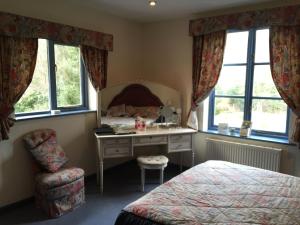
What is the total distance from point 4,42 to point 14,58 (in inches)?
6.9

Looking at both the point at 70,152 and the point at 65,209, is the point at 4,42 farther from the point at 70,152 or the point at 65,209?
the point at 65,209

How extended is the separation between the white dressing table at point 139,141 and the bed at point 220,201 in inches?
42.0

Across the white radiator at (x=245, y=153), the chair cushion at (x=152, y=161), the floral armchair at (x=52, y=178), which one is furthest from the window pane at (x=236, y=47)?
the floral armchair at (x=52, y=178)

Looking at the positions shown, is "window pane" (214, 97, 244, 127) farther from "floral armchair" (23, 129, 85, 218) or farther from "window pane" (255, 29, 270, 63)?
"floral armchair" (23, 129, 85, 218)

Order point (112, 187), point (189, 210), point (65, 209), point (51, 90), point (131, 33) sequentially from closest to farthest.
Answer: point (189, 210) → point (65, 209) → point (51, 90) → point (112, 187) → point (131, 33)

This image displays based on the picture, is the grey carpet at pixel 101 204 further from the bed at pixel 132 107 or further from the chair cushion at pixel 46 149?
the bed at pixel 132 107

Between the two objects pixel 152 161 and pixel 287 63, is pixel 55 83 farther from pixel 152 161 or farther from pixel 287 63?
pixel 287 63

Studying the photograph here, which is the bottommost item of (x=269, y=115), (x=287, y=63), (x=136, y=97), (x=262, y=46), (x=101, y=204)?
(x=101, y=204)

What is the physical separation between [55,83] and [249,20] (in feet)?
8.50

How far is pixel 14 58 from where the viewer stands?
2500mm

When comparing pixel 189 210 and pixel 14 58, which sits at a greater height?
pixel 14 58

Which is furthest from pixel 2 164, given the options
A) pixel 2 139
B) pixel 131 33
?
pixel 131 33

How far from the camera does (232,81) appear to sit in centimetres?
346

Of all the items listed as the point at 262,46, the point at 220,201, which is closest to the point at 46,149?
the point at 220,201
